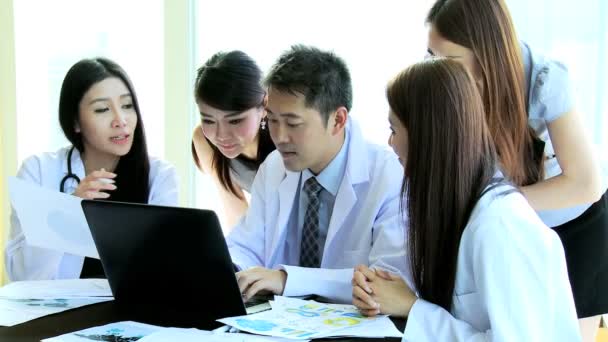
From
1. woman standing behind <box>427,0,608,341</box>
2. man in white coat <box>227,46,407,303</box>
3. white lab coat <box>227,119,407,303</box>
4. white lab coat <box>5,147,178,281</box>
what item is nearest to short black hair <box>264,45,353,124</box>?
man in white coat <box>227,46,407,303</box>

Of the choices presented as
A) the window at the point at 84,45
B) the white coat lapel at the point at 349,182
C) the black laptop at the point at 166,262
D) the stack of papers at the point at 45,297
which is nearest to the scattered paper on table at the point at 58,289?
the stack of papers at the point at 45,297

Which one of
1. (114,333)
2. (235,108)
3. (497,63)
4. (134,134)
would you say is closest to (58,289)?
(114,333)

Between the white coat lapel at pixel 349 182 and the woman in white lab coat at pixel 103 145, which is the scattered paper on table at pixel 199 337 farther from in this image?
the woman in white lab coat at pixel 103 145

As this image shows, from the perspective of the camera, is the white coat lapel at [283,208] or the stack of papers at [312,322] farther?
the white coat lapel at [283,208]

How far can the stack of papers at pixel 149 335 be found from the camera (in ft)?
4.20

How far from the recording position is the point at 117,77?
87.7 inches

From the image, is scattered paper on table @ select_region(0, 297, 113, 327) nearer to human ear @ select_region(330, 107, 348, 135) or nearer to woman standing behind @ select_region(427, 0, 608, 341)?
human ear @ select_region(330, 107, 348, 135)

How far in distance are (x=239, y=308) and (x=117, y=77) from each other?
1084 millimetres

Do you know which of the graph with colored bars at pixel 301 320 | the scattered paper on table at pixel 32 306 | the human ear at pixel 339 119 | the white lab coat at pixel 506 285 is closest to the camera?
the white lab coat at pixel 506 285

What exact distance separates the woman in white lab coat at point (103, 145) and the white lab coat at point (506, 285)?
3.74 feet

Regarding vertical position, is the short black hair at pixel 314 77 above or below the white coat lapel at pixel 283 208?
above

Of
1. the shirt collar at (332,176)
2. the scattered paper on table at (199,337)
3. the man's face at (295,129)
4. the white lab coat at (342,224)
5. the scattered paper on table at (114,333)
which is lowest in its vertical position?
the scattered paper on table at (114,333)

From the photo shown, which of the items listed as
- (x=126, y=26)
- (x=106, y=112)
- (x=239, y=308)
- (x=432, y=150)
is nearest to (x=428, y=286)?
(x=432, y=150)

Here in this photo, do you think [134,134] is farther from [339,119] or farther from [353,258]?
[353,258]
